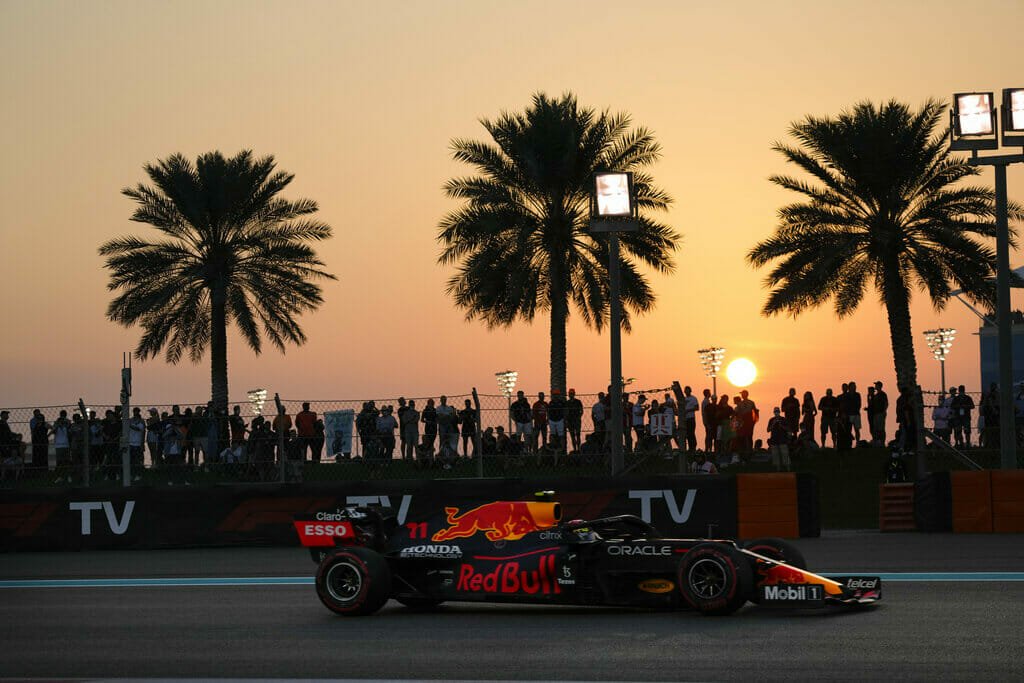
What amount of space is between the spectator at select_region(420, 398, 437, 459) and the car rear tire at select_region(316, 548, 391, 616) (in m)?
8.42

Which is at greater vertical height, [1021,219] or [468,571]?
[1021,219]

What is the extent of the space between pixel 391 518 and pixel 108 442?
10293 millimetres

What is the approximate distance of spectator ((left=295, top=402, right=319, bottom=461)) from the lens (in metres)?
19.6

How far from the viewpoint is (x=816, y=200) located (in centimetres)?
3422

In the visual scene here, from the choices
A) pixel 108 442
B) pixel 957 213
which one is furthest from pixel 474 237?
pixel 108 442

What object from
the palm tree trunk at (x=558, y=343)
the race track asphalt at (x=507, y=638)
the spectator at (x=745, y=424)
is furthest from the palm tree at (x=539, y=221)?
the race track asphalt at (x=507, y=638)

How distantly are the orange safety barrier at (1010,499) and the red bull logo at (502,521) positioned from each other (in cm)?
906

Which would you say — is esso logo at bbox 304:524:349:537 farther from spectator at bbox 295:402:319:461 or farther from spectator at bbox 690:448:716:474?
spectator at bbox 690:448:716:474

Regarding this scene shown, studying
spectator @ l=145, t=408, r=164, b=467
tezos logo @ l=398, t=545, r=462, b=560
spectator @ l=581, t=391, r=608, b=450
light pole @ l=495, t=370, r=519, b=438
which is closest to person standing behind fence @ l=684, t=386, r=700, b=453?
spectator @ l=581, t=391, r=608, b=450

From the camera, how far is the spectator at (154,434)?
805 inches

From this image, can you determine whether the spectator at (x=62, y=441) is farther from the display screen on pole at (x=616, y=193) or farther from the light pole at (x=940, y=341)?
the light pole at (x=940, y=341)

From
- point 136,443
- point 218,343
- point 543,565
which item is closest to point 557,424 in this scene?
point 136,443

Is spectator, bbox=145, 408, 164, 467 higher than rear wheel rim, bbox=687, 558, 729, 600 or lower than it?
higher

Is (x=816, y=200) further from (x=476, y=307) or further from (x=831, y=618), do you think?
(x=831, y=618)
